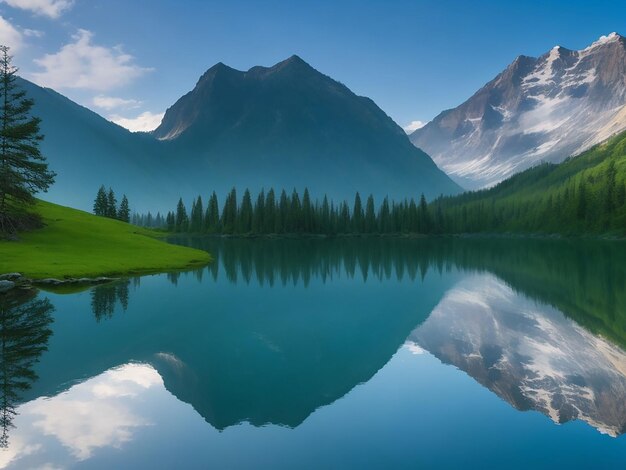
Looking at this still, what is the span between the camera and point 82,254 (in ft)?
201

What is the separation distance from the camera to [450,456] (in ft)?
48.1

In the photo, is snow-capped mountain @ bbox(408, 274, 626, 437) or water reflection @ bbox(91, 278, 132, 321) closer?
snow-capped mountain @ bbox(408, 274, 626, 437)

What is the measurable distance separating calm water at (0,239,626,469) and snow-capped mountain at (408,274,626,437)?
0.42 feet

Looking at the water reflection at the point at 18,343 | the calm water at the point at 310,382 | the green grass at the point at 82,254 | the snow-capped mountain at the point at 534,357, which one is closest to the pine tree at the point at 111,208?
the green grass at the point at 82,254

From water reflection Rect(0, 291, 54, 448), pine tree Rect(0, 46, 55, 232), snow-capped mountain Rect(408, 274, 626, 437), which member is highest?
pine tree Rect(0, 46, 55, 232)

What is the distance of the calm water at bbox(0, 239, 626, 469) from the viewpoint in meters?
15.0

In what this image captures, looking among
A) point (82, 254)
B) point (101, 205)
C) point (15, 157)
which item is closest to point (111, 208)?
point (101, 205)

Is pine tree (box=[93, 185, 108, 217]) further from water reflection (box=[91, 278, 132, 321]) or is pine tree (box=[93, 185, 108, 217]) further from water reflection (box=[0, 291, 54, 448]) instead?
water reflection (box=[0, 291, 54, 448])

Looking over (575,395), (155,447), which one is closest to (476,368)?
(575,395)

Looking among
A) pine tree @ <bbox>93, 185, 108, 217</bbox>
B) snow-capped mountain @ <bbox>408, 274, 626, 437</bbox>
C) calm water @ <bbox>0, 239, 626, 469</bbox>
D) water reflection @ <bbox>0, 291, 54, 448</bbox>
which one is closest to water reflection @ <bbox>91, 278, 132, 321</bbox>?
calm water @ <bbox>0, 239, 626, 469</bbox>

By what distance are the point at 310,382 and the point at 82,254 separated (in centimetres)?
5108

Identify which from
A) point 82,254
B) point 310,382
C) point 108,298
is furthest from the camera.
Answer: point 82,254

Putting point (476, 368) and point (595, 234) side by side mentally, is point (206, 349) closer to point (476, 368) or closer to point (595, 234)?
point (476, 368)

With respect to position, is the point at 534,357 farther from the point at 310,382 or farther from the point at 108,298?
the point at 108,298
